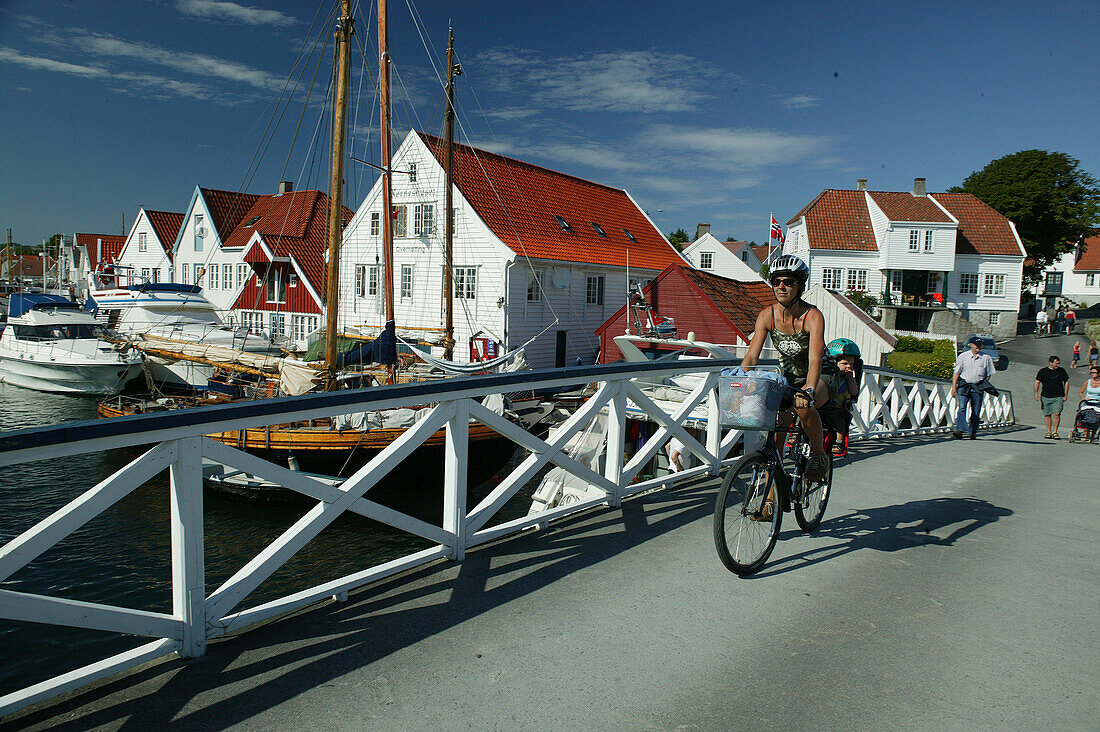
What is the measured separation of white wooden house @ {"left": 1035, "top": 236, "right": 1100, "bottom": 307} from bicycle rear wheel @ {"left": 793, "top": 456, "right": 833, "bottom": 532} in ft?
265

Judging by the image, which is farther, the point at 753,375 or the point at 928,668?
the point at 753,375

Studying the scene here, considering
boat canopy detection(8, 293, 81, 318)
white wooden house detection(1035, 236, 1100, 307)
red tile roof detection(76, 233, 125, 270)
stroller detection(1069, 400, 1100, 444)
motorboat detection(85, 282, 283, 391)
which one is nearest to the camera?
stroller detection(1069, 400, 1100, 444)

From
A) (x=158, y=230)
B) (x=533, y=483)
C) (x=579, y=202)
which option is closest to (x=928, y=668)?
(x=533, y=483)

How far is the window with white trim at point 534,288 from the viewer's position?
2734 centimetres

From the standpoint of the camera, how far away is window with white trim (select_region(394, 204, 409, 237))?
2895 cm

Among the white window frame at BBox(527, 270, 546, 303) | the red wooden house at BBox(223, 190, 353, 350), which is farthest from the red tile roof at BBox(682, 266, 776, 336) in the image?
the red wooden house at BBox(223, 190, 353, 350)

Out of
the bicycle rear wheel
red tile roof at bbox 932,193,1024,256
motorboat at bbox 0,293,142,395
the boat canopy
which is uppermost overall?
red tile roof at bbox 932,193,1024,256

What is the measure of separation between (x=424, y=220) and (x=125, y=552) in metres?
20.2

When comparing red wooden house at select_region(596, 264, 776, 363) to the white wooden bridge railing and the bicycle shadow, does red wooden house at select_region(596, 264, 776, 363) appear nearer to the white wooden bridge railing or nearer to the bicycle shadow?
the bicycle shadow

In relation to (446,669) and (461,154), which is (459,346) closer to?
(461,154)

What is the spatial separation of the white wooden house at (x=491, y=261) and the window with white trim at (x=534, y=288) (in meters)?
0.05

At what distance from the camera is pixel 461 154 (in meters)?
29.6

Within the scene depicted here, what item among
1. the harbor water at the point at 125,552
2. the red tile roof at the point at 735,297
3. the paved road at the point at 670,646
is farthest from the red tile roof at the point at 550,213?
the paved road at the point at 670,646

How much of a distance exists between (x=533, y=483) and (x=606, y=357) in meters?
12.1
